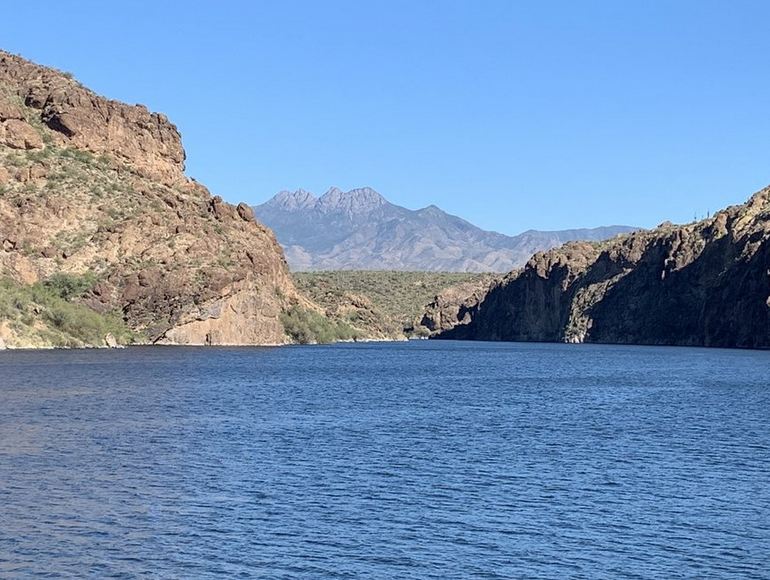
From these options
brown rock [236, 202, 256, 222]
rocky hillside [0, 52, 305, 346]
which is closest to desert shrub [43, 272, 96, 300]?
rocky hillside [0, 52, 305, 346]

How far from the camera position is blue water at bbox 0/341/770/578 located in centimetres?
3197

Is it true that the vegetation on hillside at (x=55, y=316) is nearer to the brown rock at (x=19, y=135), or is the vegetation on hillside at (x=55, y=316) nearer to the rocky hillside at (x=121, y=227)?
the rocky hillside at (x=121, y=227)

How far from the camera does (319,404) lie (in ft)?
251

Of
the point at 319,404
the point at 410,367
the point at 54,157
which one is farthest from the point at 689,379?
the point at 54,157

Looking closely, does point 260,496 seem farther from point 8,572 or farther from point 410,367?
point 410,367

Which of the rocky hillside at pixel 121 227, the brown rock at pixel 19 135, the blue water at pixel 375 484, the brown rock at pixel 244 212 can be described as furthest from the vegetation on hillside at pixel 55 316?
the blue water at pixel 375 484

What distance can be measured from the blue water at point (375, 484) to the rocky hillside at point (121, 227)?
221 feet

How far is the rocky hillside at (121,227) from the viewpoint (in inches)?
6004

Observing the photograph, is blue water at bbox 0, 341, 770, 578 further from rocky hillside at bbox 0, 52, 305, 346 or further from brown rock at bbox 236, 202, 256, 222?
brown rock at bbox 236, 202, 256, 222

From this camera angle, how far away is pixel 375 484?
142ft

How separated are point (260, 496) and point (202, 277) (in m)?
120

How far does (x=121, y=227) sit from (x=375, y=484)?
4819 inches

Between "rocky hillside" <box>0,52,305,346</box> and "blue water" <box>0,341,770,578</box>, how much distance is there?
67.4m

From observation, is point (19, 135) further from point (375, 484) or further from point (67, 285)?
point (375, 484)
